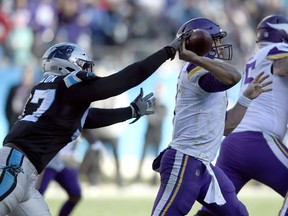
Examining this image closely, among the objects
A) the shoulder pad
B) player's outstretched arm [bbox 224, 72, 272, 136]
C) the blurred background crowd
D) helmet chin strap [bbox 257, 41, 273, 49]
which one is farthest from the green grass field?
the shoulder pad

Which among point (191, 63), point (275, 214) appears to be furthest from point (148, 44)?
point (191, 63)

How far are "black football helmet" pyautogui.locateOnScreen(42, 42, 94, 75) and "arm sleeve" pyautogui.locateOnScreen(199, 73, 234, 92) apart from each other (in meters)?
0.83

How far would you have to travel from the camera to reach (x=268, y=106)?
23.0 feet

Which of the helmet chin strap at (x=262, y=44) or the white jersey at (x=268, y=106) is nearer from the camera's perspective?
the white jersey at (x=268, y=106)

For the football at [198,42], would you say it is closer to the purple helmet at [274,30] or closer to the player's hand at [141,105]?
the player's hand at [141,105]

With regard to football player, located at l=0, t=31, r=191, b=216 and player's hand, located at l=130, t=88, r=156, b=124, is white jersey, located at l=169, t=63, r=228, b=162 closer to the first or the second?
player's hand, located at l=130, t=88, r=156, b=124

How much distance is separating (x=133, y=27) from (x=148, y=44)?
17.9 inches

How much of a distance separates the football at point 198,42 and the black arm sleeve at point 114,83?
0.23 metres

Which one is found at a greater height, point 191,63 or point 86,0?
point 191,63

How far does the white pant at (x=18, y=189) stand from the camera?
551 centimetres

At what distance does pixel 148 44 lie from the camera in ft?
51.4

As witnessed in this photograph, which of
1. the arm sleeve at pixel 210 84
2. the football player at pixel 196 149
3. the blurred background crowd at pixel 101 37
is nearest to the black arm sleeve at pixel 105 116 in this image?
the football player at pixel 196 149

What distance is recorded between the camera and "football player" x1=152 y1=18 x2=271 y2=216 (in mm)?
6008

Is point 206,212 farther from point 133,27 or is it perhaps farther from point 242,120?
point 133,27
